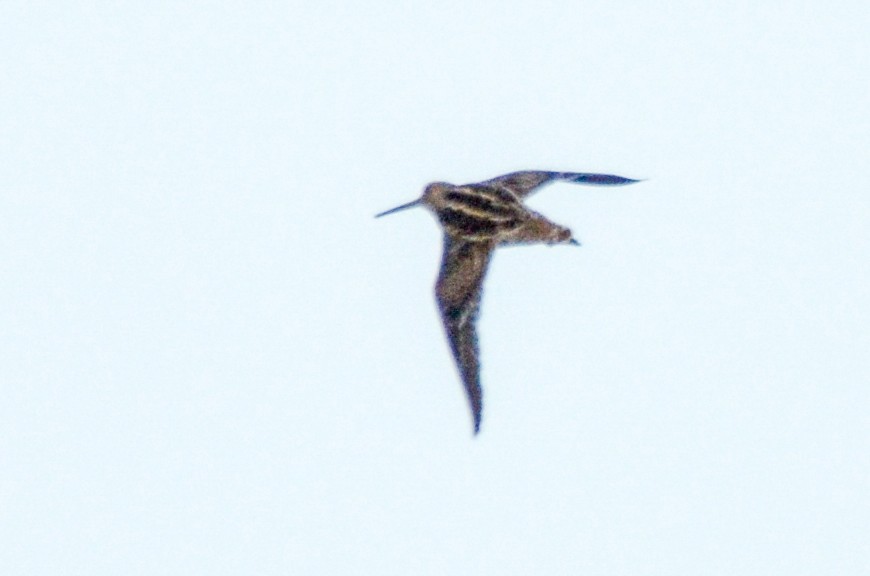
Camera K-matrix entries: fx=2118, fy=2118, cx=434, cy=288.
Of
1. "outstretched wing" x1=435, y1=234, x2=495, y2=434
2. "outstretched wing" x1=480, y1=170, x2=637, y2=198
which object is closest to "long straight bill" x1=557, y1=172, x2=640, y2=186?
"outstretched wing" x1=480, y1=170, x2=637, y2=198

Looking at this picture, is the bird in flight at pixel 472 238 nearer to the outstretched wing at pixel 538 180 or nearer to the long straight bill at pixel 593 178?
the outstretched wing at pixel 538 180

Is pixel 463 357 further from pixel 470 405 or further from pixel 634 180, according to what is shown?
pixel 634 180

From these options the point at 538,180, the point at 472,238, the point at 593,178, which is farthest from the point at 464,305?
the point at 593,178

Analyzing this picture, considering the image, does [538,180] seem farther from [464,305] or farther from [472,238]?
[464,305]

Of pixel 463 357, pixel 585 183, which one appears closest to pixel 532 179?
pixel 585 183

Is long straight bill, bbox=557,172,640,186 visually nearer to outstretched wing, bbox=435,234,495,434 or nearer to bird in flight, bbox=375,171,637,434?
bird in flight, bbox=375,171,637,434
